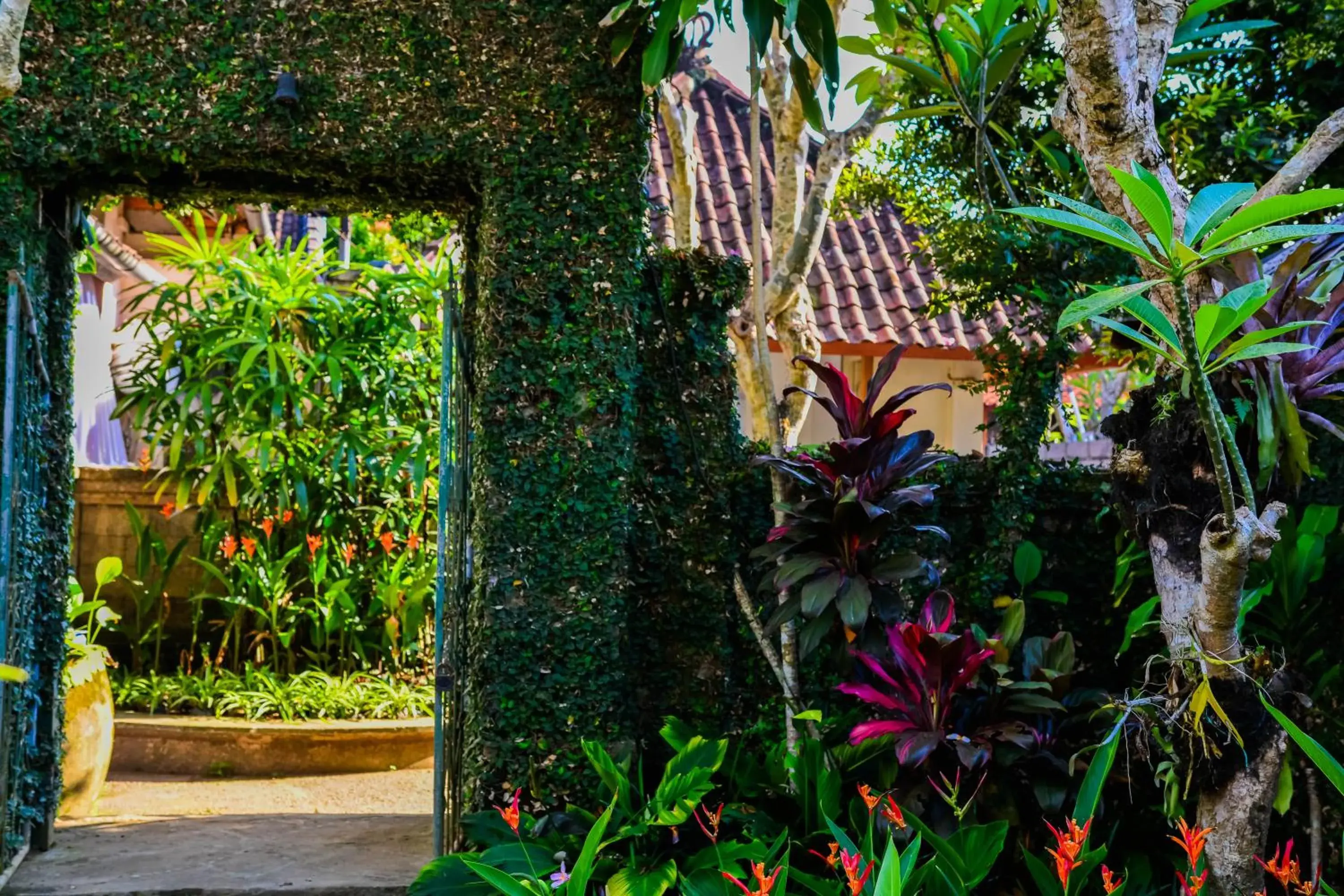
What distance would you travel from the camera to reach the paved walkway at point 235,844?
161 inches

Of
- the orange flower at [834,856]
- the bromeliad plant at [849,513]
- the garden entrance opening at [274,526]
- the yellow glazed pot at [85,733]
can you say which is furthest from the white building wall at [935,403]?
the orange flower at [834,856]

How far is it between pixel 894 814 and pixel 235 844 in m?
3.14

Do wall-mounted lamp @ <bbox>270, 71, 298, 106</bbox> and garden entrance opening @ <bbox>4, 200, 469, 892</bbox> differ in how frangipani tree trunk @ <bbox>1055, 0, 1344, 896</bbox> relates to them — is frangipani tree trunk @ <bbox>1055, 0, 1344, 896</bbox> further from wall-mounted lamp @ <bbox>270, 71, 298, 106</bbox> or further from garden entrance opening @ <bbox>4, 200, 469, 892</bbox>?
garden entrance opening @ <bbox>4, 200, 469, 892</bbox>

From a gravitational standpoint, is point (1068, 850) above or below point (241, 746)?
above

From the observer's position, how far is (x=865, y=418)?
3.90m

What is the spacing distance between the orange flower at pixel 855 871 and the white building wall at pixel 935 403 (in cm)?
719

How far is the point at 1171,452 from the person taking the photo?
3.13 metres

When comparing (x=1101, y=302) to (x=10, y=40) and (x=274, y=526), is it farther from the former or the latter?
(x=274, y=526)

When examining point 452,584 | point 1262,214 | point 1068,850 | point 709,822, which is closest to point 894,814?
point 1068,850

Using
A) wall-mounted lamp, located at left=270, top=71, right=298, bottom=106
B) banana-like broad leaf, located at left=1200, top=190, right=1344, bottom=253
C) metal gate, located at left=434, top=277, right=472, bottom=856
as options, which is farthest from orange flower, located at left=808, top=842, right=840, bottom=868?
wall-mounted lamp, located at left=270, top=71, right=298, bottom=106

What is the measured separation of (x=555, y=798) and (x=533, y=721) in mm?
280

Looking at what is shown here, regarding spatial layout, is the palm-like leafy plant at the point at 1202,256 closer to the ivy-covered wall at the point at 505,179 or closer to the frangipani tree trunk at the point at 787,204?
the ivy-covered wall at the point at 505,179

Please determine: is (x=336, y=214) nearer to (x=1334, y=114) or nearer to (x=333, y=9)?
(x=333, y=9)

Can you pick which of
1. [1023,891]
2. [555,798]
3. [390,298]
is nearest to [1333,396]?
[1023,891]
